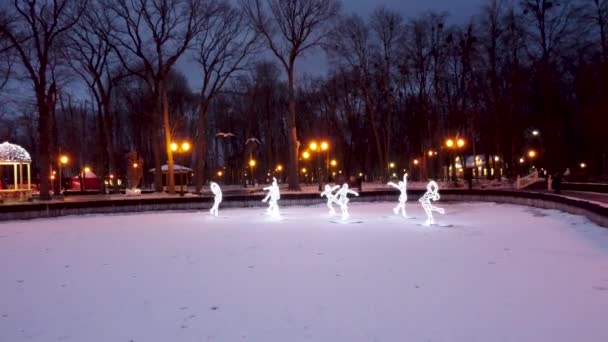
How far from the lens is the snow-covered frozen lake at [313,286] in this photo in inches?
240

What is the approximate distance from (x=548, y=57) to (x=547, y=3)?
12.7ft

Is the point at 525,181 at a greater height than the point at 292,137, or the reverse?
the point at 292,137

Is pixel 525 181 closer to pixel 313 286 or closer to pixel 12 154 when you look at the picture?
pixel 313 286

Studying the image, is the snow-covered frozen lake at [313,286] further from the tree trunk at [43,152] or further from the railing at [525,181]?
the railing at [525,181]

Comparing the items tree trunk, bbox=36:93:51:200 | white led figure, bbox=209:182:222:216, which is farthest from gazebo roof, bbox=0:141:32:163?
white led figure, bbox=209:182:222:216

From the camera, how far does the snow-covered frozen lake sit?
6.09 meters

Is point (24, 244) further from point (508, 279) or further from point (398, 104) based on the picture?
point (398, 104)

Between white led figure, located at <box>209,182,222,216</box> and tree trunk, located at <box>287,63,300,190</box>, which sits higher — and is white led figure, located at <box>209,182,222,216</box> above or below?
below

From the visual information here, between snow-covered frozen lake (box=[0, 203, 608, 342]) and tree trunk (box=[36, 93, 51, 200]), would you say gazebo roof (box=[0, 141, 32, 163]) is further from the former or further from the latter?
snow-covered frozen lake (box=[0, 203, 608, 342])

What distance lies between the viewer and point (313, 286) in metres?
8.12

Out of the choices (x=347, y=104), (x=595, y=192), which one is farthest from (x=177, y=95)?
(x=595, y=192)

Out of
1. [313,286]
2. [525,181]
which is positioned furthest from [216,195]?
[525,181]

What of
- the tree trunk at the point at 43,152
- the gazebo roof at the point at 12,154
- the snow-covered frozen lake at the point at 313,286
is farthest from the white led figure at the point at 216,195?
the gazebo roof at the point at 12,154

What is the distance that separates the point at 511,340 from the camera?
5.61m
